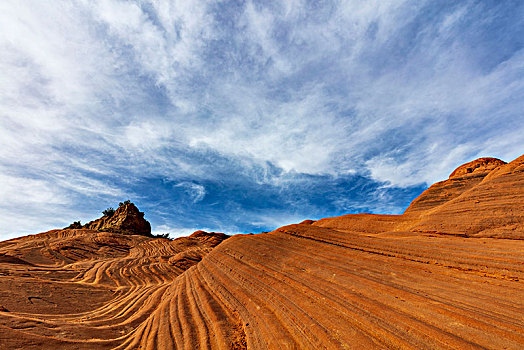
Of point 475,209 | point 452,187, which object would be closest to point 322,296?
point 475,209

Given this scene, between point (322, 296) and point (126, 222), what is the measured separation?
157 feet

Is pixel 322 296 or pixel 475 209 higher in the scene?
pixel 475 209

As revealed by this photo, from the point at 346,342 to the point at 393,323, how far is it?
1.01 m

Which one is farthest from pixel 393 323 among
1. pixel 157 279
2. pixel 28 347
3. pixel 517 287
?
pixel 157 279

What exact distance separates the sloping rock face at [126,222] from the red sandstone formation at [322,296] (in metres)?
33.4

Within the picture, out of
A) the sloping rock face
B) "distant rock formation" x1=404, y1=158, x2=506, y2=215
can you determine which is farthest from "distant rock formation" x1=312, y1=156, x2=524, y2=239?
the sloping rock face

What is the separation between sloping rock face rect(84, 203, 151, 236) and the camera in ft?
144

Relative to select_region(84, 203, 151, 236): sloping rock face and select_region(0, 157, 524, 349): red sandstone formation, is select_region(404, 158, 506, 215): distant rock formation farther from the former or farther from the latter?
select_region(84, 203, 151, 236): sloping rock face

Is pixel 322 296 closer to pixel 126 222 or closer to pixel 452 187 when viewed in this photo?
pixel 452 187

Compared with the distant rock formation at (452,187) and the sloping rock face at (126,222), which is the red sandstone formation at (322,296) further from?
the sloping rock face at (126,222)

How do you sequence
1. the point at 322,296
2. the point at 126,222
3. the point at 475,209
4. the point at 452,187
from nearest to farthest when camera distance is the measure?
the point at 322,296
the point at 475,209
the point at 452,187
the point at 126,222

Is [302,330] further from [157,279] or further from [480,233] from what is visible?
[157,279]

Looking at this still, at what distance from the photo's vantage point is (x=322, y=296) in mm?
5953

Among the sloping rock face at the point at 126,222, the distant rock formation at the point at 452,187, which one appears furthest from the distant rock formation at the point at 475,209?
the sloping rock face at the point at 126,222
